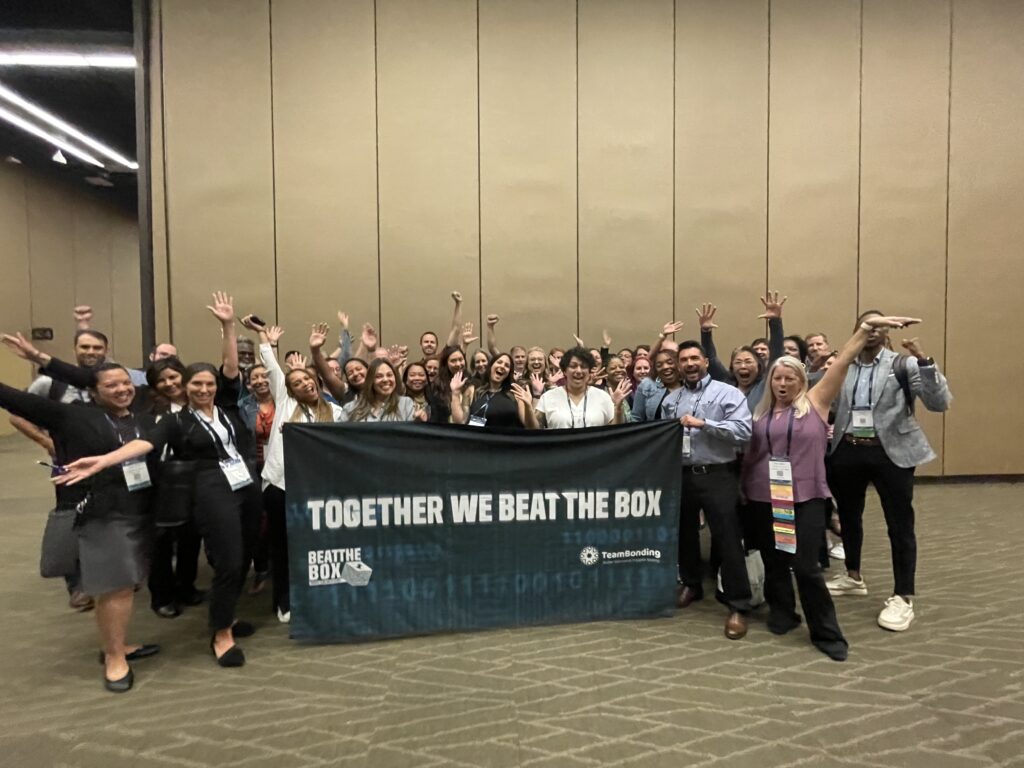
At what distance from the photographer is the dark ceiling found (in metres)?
7.14

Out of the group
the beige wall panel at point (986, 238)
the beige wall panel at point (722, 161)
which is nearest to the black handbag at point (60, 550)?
the beige wall panel at point (722, 161)

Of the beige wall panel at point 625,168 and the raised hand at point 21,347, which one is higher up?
the beige wall panel at point 625,168

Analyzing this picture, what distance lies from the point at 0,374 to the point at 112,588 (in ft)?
42.9

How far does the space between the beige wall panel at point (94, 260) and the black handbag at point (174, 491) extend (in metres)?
14.8

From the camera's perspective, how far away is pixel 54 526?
283cm

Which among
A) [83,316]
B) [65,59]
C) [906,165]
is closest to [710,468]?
[83,316]

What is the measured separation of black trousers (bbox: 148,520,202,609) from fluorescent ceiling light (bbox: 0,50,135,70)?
752cm

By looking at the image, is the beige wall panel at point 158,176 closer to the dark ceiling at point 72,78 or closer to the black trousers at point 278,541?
the dark ceiling at point 72,78

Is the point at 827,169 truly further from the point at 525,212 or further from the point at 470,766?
the point at 470,766

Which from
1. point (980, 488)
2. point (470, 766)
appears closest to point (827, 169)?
point (980, 488)

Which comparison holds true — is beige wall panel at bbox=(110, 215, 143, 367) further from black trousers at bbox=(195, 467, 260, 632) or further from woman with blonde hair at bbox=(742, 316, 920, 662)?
woman with blonde hair at bbox=(742, 316, 920, 662)

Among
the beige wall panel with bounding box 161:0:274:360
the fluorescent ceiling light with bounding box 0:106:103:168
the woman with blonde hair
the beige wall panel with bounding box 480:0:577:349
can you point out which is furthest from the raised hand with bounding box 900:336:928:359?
the fluorescent ceiling light with bounding box 0:106:103:168

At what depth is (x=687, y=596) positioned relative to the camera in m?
3.60

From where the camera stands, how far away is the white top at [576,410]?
3602 mm
